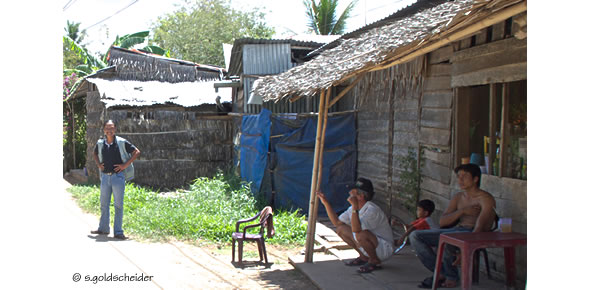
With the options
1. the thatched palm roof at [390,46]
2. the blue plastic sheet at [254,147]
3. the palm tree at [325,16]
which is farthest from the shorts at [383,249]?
the palm tree at [325,16]

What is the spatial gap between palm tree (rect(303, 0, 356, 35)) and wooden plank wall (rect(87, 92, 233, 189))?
57.5ft

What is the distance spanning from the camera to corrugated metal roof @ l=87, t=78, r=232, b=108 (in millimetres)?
15242

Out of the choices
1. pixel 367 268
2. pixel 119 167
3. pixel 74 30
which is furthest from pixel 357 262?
pixel 74 30

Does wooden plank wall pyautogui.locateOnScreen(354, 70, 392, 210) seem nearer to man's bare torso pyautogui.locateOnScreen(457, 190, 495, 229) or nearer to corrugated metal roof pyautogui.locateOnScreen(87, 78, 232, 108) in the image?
man's bare torso pyautogui.locateOnScreen(457, 190, 495, 229)

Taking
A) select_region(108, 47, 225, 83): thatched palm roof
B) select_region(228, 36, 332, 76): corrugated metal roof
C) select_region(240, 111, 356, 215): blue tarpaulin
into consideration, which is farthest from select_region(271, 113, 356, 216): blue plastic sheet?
select_region(108, 47, 225, 83): thatched palm roof

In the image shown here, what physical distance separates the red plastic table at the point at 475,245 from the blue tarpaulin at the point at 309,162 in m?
5.88

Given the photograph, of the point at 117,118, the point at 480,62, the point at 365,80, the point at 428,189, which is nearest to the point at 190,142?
the point at 117,118

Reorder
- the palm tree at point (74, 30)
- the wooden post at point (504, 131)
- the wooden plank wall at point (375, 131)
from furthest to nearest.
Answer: the palm tree at point (74, 30), the wooden plank wall at point (375, 131), the wooden post at point (504, 131)

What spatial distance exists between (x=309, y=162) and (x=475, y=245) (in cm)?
664

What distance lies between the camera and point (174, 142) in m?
15.3

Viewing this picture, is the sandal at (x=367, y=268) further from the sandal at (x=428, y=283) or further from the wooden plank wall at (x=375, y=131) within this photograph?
the wooden plank wall at (x=375, y=131)

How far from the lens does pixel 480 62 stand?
6.57m

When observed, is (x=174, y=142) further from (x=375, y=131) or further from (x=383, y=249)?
(x=383, y=249)

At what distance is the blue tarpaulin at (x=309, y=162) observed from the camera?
37.1 feet
